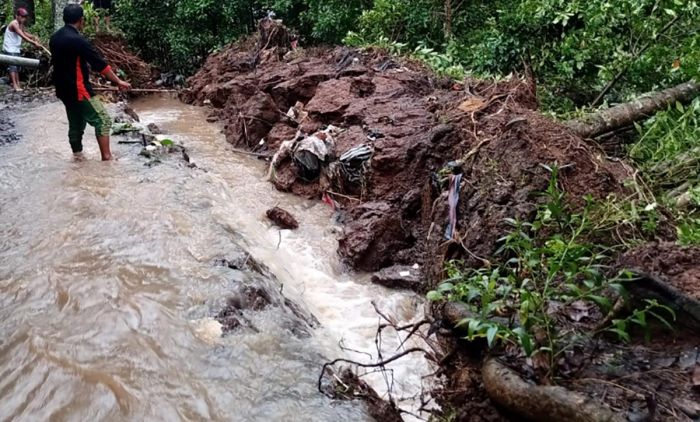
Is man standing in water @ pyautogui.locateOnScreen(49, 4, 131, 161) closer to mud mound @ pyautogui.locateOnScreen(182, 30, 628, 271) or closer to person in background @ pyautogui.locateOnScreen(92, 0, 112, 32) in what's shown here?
mud mound @ pyautogui.locateOnScreen(182, 30, 628, 271)

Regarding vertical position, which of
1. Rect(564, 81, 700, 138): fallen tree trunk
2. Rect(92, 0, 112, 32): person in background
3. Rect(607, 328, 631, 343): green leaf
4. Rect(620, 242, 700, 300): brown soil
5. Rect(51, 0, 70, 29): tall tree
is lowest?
Rect(92, 0, 112, 32): person in background

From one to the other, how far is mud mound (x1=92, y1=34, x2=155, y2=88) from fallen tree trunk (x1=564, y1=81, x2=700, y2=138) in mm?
11463

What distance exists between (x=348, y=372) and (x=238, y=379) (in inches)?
25.7

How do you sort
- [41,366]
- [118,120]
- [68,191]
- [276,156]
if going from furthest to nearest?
[118,120] → [276,156] → [68,191] → [41,366]

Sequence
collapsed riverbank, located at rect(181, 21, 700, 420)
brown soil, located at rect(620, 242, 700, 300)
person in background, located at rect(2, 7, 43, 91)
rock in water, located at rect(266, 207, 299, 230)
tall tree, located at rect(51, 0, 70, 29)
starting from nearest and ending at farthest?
collapsed riverbank, located at rect(181, 21, 700, 420) → brown soil, located at rect(620, 242, 700, 300) → rock in water, located at rect(266, 207, 299, 230) → person in background, located at rect(2, 7, 43, 91) → tall tree, located at rect(51, 0, 70, 29)

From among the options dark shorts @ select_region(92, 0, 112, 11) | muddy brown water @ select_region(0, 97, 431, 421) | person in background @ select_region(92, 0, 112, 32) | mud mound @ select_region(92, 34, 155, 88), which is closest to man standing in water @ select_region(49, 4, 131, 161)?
muddy brown water @ select_region(0, 97, 431, 421)

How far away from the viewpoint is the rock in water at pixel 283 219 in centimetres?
630

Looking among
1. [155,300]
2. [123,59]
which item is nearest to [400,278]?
[155,300]

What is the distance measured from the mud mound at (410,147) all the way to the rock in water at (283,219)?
0.69 metres

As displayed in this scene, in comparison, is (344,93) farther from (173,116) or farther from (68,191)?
(173,116)

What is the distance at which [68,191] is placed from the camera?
536 centimetres

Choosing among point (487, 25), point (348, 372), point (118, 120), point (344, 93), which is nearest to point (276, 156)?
point (344, 93)

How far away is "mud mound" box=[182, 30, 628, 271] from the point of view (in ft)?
14.9

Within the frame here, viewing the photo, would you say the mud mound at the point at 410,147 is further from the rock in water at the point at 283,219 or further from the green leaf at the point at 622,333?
the green leaf at the point at 622,333
